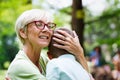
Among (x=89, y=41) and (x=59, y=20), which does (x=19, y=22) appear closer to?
(x=59, y=20)

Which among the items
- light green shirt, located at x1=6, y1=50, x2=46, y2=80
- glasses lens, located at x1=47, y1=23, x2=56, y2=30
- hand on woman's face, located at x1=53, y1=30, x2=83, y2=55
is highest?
glasses lens, located at x1=47, y1=23, x2=56, y2=30

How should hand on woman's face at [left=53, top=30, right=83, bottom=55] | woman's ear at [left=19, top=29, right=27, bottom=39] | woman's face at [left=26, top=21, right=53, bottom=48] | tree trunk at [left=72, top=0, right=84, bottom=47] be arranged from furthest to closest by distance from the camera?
1. tree trunk at [left=72, top=0, right=84, bottom=47]
2. woman's ear at [left=19, top=29, right=27, bottom=39]
3. woman's face at [left=26, top=21, right=53, bottom=48]
4. hand on woman's face at [left=53, top=30, right=83, bottom=55]

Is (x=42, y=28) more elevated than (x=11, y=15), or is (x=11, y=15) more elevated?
(x=42, y=28)

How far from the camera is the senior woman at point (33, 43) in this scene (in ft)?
12.8

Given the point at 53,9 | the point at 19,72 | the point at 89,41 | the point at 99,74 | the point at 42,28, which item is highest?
the point at 42,28

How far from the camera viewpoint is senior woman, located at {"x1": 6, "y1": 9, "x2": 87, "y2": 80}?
3.90 m

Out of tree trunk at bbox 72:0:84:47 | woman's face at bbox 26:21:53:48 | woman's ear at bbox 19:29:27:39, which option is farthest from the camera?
tree trunk at bbox 72:0:84:47

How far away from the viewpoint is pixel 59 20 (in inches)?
752

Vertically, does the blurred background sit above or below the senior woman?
below

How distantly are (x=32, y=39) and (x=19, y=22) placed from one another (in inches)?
7.5

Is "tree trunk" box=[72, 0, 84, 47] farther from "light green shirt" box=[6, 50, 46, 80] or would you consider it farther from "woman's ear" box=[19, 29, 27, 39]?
"light green shirt" box=[6, 50, 46, 80]

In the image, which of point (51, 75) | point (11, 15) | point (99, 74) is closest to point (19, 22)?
point (51, 75)

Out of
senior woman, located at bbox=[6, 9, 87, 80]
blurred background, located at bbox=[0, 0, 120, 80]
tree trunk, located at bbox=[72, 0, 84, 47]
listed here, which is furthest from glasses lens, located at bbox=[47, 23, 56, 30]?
tree trunk, located at bbox=[72, 0, 84, 47]

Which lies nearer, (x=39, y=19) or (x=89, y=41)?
(x=39, y=19)
